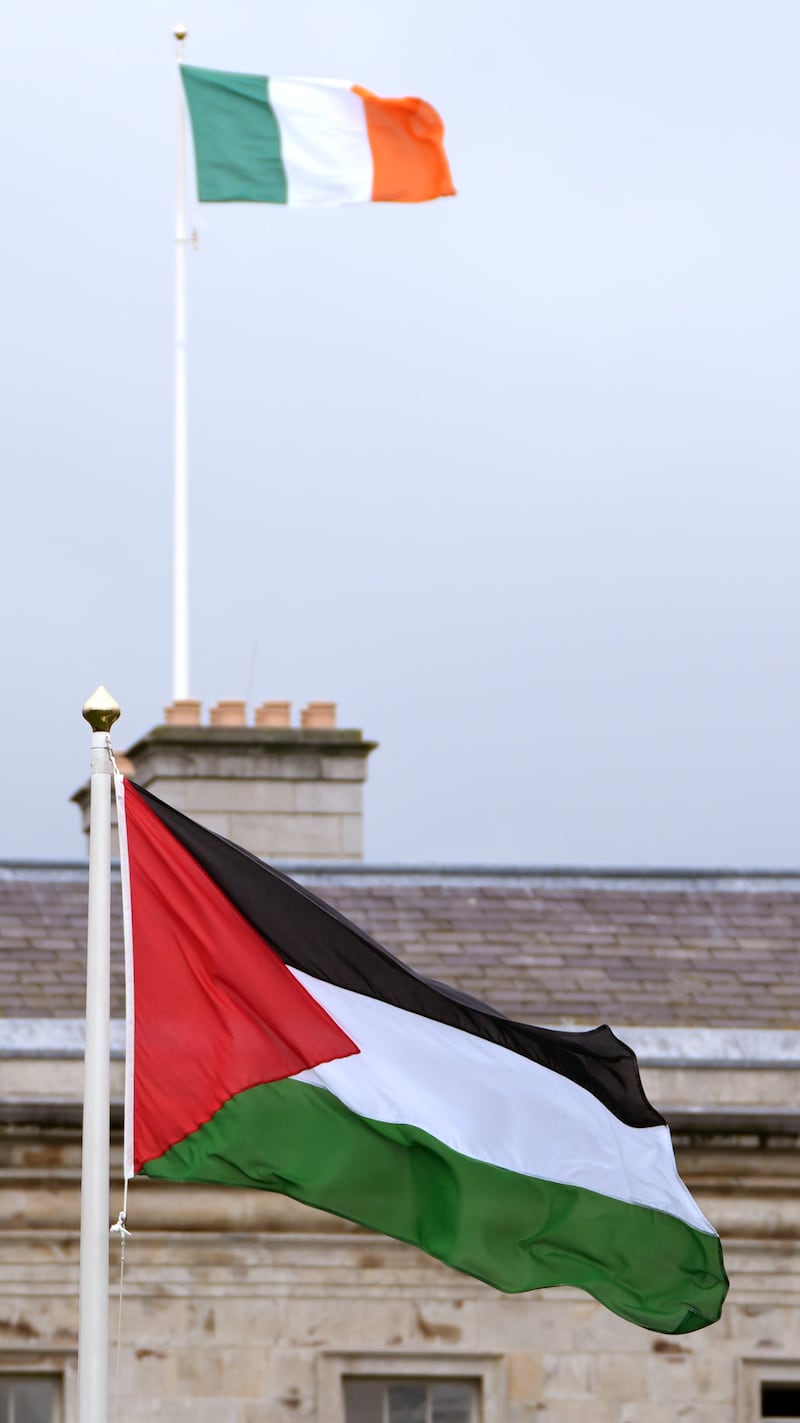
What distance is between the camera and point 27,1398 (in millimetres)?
14734

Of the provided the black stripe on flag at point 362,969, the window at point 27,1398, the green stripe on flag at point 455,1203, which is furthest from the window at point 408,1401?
the black stripe on flag at point 362,969

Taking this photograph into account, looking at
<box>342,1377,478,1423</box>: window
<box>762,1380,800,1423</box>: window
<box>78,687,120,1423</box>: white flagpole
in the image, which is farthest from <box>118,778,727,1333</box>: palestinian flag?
<box>762,1380,800,1423</box>: window

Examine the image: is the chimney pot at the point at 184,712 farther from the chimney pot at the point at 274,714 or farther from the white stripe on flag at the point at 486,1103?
the white stripe on flag at the point at 486,1103

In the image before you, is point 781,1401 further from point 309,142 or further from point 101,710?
point 309,142

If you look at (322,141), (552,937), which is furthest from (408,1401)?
(322,141)

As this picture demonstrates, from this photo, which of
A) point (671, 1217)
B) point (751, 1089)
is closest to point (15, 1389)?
point (751, 1089)

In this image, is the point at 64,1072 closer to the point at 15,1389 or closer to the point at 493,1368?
the point at 15,1389

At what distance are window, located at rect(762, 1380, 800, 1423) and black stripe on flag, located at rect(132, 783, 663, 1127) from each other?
5.24 meters

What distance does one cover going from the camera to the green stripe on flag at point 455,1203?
9.54 m

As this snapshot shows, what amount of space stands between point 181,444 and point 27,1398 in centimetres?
887

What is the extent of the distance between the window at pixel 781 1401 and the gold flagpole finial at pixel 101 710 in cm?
779

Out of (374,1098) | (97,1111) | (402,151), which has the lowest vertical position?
(97,1111)

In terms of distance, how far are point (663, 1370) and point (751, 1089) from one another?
5.82 feet

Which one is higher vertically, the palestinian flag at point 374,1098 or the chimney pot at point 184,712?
the chimney pot at point 184,712
